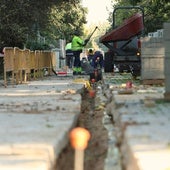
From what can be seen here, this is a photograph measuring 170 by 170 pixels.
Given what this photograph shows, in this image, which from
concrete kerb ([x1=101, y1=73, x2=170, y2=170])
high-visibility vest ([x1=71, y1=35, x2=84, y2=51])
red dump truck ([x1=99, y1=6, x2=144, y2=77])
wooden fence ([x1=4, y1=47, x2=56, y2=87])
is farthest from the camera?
high-visibility vest ([x1=71, y1=35, x2=84, y2=51])

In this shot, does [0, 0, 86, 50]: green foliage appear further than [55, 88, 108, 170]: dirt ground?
Yes

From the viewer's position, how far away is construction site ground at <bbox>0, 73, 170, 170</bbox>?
22.2ft

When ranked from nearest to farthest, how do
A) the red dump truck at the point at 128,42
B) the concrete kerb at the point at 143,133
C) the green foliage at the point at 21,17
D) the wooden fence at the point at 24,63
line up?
the concrete kerb at the point at 143,133 → the wooden fence at the point at 24,63 → the red dump truck at the point at 128,42 → the green foliage at the point at 21,17

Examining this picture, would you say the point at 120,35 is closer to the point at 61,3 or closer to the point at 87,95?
the point at 87,95

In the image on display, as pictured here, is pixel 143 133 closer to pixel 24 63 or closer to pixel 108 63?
pixel 24 63

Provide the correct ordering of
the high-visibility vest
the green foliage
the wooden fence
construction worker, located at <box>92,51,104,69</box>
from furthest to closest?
construction worker, located at <box>92,51,104,69</box> → the high-visibility vest → the green foliage → the wooden fence

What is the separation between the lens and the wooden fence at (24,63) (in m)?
19.8

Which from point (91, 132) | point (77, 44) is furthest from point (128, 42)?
point (91, 132)

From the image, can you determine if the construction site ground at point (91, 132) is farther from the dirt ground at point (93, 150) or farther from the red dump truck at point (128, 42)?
the red dump truck at point (128, 42)

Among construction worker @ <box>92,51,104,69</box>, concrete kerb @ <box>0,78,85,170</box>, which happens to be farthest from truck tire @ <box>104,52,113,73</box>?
concrete kerb @ <box>0,78,85,170</box>

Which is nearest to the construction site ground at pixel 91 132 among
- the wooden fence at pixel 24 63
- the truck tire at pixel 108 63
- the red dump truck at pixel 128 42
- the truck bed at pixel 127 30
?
the wooden fence at pixel 24 63

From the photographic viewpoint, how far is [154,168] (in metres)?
6.00

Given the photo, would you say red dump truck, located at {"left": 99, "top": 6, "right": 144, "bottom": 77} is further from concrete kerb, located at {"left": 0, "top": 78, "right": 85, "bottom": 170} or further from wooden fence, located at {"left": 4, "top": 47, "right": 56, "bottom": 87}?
concrete kerb, located at {"left": 0, "top": 78, "right": 85, "bottom": 170}

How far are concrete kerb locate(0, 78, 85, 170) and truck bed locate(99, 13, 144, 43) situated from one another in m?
9.26
